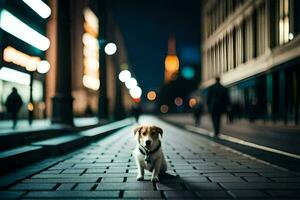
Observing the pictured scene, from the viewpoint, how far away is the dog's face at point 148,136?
6505 millimetres

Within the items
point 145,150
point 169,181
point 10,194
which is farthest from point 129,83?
point 10,194

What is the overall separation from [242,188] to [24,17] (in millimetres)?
36406

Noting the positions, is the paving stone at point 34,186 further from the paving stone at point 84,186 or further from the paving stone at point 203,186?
the paving stone at point 203,186

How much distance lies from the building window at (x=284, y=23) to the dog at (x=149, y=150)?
25431 mm

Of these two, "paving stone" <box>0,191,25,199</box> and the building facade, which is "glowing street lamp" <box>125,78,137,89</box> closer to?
the building facade

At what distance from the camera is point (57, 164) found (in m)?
8.91

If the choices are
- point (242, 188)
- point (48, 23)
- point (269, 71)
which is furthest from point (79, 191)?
point (48, 23)

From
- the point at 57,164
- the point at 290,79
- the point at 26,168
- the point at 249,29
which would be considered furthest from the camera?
the point at 249,29

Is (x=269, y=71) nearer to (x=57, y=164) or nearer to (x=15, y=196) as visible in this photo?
(x=57, y=164)

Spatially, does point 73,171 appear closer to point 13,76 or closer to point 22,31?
point 13,76

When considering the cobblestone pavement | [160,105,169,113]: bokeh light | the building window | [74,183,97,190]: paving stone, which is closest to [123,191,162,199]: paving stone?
the cobblestone pavement

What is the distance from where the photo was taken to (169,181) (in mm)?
6828

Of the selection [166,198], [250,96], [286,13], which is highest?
[286,13]

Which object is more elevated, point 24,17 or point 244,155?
point 24,17
